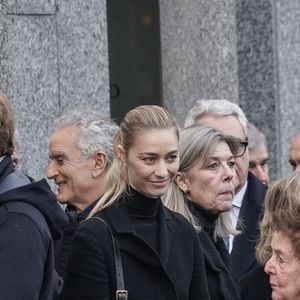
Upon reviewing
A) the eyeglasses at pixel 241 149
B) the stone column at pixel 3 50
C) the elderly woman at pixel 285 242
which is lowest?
the elderly woman at pixel 285 242

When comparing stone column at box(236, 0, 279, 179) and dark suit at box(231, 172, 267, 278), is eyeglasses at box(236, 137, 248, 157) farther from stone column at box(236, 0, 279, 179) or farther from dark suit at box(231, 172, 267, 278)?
stone column at box(236, 0, 279, 179)

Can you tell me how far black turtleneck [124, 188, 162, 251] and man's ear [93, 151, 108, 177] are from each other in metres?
0.96

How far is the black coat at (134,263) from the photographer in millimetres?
5102

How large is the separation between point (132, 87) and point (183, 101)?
3.39ft

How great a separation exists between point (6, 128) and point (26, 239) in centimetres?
47

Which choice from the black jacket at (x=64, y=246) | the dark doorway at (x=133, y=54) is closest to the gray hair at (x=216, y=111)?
the black jacket at (x=64, y=246)

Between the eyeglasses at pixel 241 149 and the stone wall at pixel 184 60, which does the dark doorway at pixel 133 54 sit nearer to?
the stone wall at pixel 184 60

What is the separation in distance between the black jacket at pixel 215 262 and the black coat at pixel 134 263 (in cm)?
29

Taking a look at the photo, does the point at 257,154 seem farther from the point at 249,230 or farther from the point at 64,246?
the point at 64,246

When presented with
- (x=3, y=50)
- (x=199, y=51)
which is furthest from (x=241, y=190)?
(x=199, y=51)

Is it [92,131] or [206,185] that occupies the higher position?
[92,131]

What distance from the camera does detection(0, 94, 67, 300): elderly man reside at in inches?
183

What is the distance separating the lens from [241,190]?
6.91 meters

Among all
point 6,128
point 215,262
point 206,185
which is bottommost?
point 215,262
